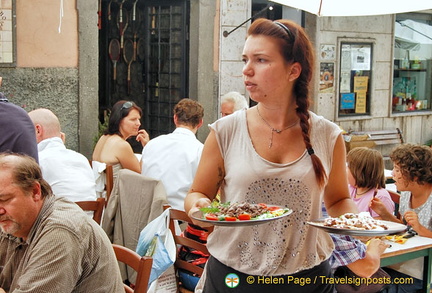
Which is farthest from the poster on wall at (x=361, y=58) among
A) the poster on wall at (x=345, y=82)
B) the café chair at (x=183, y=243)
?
the café chair at (x=183, y=243)

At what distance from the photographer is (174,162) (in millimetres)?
5359

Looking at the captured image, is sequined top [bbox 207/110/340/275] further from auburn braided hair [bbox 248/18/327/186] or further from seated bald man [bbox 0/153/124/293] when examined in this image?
seated bald man [bbox 0/153/124/293]

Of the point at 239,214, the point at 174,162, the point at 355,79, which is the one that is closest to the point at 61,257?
the point at 239,214

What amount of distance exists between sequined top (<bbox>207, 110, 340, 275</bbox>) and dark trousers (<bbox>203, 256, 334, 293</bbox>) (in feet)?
0.09

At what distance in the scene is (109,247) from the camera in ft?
9.18

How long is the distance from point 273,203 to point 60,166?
2816 millimetres

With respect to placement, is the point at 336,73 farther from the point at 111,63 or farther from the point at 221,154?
the point at 221,154

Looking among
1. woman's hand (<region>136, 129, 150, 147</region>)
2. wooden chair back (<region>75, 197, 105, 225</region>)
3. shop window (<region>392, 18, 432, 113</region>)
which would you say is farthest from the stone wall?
shop window (<region>392, 18, 432, 113</region>)

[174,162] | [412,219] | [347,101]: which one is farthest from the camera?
[347,101]

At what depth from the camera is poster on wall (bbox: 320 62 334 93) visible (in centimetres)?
1101

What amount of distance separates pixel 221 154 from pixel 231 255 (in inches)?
14.5

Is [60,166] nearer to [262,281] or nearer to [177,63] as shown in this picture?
[262,281]

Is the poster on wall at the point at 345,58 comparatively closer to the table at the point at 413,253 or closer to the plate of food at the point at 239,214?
the table at the point at 413,253

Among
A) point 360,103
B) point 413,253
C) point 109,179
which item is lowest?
point 413,253
